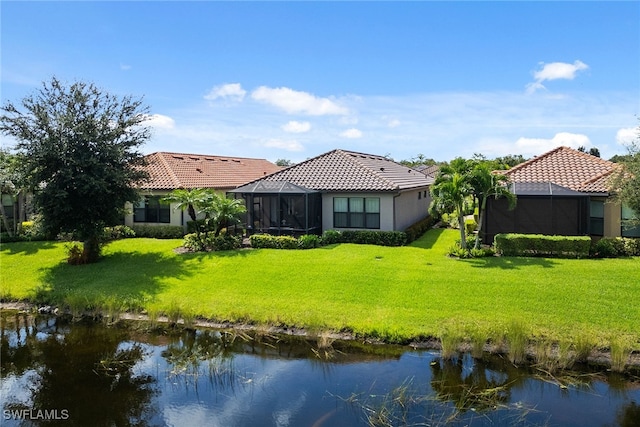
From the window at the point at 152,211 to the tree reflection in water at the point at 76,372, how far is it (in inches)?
504

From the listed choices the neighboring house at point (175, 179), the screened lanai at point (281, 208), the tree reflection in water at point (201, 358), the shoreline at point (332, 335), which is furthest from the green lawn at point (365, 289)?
the neighboring house at point (175, 179)

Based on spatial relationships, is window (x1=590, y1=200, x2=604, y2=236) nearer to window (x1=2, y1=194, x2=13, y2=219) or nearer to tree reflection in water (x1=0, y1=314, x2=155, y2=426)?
tree reflection in water (x1=0, y1=314, x2=155, y2=426)

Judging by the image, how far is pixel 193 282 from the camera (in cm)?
1647

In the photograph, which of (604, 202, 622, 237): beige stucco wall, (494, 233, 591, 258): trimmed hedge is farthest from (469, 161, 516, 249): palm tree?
(604, 202, 622, 237): beige stucco wall

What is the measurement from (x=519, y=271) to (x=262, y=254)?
10.1m

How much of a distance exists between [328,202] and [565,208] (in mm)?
11054

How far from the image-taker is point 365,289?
14.6m

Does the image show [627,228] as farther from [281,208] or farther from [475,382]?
[281,208]

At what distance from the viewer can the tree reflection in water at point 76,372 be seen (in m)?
8.69

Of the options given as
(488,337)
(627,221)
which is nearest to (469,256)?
(627,221)

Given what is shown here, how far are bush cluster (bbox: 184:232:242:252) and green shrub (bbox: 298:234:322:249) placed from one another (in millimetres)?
2961

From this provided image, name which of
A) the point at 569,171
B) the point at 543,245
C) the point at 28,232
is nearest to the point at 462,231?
the point at 543,245

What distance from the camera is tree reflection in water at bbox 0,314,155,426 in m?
8.69
